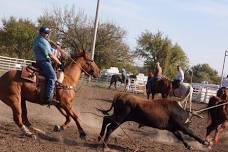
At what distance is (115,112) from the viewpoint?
10156 millimetres

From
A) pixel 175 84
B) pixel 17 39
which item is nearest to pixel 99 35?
pixel 17 39

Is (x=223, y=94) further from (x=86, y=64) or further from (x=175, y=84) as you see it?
(x=175, y=84)

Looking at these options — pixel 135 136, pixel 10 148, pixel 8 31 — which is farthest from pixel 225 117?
pixel 8 31

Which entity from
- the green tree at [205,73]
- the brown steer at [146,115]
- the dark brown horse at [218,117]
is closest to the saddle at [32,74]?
the brown steer at [146,115]

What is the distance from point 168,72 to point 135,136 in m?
57.7

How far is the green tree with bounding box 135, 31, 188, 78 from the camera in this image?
7088 cm

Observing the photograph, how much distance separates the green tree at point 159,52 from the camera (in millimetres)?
70881

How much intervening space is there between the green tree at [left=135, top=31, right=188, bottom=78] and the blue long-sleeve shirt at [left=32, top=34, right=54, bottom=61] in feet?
193

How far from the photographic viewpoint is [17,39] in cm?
5725

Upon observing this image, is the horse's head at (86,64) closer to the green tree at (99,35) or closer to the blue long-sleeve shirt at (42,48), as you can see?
the blue long-sleeve shirt at (42,48)

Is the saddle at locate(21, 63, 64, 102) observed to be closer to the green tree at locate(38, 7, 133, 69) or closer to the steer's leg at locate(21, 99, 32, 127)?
the steer's leg at locate(21, 99, 32, 127)

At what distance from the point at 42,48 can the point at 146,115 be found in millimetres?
2734

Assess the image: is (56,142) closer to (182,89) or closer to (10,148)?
(10,148)

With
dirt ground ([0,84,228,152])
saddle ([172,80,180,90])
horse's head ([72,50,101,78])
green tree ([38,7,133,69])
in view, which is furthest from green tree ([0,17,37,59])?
horse's head ([72,50,101,78])
